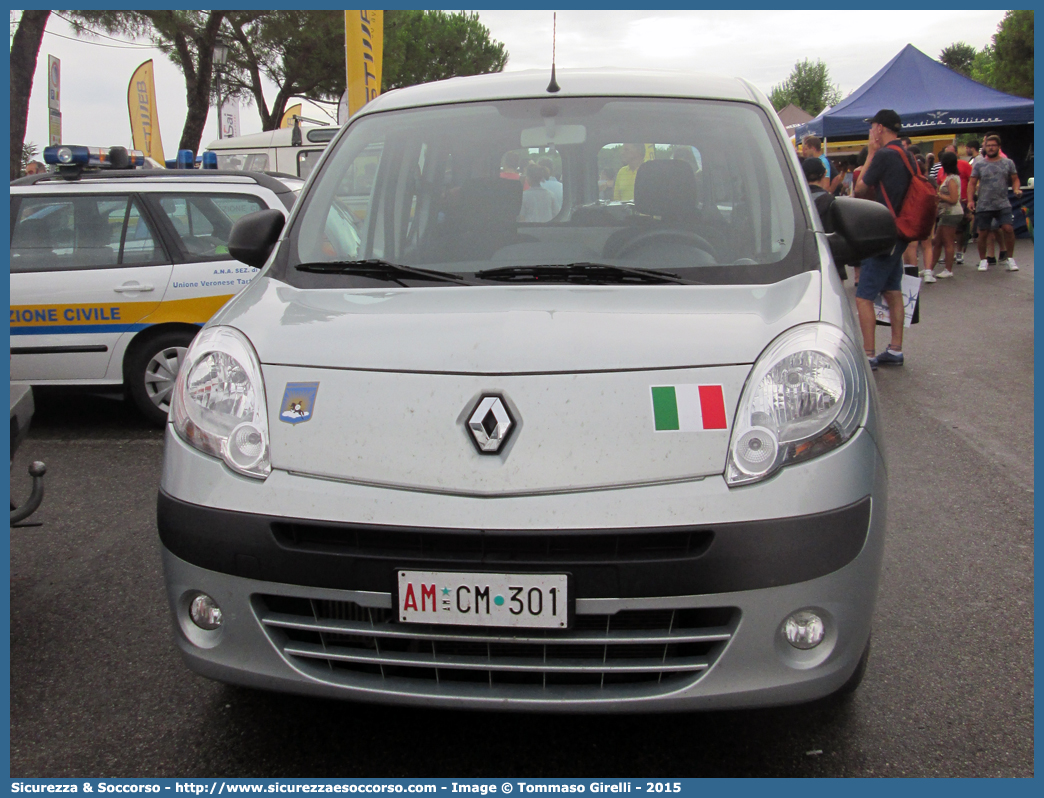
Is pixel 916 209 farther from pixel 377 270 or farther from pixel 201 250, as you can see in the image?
pixel 377 270

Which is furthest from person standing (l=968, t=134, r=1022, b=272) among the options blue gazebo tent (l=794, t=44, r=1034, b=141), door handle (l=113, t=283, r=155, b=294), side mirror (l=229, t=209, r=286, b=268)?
side mirror (l=229, t=209, r=286, b=268)

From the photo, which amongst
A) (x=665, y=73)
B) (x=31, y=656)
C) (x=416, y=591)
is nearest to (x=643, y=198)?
(x=665, y=73)

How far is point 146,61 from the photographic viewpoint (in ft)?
79.2

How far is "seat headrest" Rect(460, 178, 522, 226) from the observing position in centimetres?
310

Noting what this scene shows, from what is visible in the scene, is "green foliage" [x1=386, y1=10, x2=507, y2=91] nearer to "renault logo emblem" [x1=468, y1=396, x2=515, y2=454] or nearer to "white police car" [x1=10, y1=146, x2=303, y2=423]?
"white police car" [x1=10, y1=146, x2=303, y2=423]

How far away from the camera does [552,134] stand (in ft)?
10.8

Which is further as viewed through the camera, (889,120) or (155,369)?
(889,120)

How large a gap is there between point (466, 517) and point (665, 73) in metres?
2.12

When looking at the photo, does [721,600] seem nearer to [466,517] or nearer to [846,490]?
[846,490]

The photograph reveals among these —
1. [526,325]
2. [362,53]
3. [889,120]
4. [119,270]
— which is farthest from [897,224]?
[362,53]

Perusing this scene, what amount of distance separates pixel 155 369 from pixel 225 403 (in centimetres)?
394

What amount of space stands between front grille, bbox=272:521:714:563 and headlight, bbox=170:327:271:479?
313mm

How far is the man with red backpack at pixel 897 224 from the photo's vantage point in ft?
24.6

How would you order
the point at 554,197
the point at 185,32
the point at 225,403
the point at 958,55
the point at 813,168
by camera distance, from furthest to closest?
1. the point at 958,55
2. the point at 185,32
3. the point at 813,168
4. the point at 554,197
5. the point at 225,403
